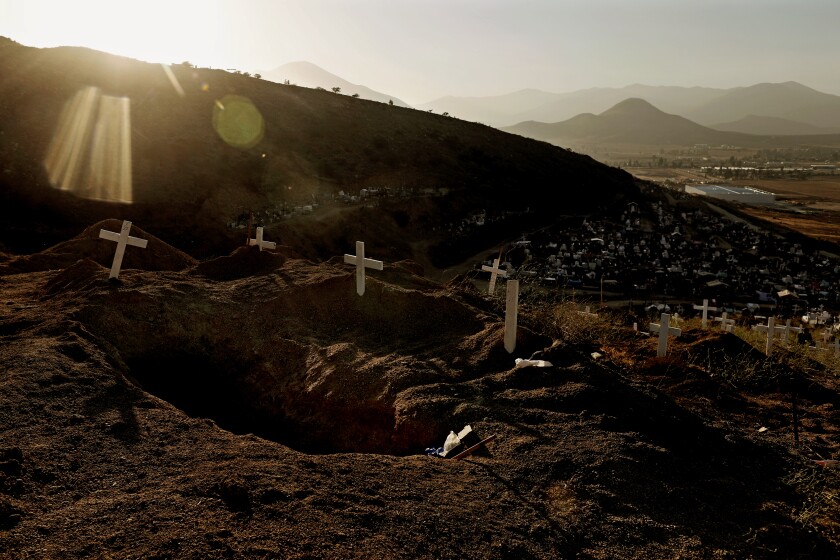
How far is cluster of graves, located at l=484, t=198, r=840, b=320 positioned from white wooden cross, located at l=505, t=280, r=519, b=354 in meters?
16.5

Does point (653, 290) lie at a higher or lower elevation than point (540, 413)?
lower

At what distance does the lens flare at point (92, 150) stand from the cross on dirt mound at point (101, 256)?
14826 mm

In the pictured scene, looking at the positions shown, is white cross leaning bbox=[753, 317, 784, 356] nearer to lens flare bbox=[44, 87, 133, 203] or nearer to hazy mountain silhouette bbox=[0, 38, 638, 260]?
hazy mountain silhouette bbox=[0, 38, 638, 260]

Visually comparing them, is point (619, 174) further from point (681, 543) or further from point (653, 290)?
point (681, 543)

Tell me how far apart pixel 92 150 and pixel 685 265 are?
37.0 metres

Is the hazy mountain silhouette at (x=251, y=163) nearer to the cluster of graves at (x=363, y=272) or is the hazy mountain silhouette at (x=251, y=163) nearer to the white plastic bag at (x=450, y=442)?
the cluster of graves at (x=363, y=272)

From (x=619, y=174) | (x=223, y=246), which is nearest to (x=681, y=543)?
(x=223, y=246)

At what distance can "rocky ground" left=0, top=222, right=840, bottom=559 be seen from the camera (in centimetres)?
453

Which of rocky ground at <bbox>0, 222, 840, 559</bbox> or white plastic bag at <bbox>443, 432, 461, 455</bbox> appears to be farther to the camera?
white plastic bag at <bbox>443, 432, 461, 455</bbox>

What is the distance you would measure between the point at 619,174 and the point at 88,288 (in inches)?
3007

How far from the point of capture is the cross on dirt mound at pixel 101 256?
14.8 metres

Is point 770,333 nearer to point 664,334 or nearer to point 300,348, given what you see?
point 664,334

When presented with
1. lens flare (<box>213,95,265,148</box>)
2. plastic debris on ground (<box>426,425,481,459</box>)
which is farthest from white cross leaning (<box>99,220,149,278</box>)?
lens flare (<box>213,95,265,148</box>)

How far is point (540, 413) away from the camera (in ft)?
21.5
